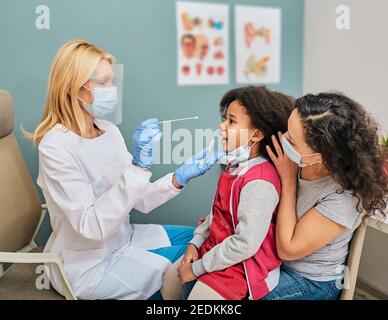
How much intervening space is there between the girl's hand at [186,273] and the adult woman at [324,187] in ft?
0.80

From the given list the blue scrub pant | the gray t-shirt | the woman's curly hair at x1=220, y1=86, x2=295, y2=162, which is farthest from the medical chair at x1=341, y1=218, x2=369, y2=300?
the blue scrub pant

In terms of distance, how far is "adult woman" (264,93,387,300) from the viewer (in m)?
1.01

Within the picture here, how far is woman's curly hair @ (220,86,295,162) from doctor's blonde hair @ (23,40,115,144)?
0.50 metres

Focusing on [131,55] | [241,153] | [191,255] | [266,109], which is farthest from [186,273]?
[131,55]

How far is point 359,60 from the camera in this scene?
1729mm

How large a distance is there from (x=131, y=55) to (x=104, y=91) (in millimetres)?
508

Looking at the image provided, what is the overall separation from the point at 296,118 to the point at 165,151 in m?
0.88

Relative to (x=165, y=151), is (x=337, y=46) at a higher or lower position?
higher

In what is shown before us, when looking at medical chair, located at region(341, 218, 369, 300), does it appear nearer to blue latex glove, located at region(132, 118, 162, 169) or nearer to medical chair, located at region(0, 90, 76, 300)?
blue latex glove, located at region(132, 118, 162, 169)

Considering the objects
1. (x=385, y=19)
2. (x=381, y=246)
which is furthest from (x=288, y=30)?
(x=381, y=246)

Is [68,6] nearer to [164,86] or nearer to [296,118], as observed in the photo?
[164,86]

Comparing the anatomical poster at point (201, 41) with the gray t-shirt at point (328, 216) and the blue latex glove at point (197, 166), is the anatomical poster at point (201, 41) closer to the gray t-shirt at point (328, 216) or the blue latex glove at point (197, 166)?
the blue latex glove at point (197, 166)

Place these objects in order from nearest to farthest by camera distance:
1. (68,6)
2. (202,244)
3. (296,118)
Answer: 1. (296,118)
2. (202,244)
3. (68,6)
